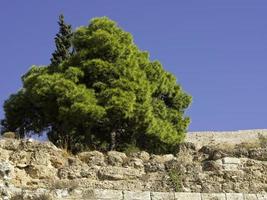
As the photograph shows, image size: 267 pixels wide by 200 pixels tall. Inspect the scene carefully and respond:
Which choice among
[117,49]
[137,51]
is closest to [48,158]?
[117,49]

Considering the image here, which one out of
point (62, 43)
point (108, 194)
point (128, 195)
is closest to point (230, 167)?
point (128, 195)

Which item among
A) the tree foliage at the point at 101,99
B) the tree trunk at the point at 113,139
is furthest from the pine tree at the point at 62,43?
the tree trunk at the point at 113,139

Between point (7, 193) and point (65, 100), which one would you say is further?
point (65, 100)

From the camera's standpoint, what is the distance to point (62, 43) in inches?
958

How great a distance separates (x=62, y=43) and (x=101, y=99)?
812 cm

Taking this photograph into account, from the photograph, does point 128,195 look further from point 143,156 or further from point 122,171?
point 143,156

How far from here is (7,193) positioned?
926 centimetres

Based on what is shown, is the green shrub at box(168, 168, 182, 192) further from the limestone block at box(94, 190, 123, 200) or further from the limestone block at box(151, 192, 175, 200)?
the limestone block at box(94, 190, 123, 200)

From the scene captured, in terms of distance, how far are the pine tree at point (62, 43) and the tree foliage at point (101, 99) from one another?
8.66 ft

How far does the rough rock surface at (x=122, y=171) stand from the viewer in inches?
389

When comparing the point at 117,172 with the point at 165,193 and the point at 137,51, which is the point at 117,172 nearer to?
the point at 165,193

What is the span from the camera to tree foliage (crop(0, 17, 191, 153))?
655 inches

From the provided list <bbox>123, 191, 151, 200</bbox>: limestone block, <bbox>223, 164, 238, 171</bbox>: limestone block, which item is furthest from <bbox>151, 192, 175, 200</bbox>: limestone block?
<bbox>223, 164, 238, 171</bbox>: limestone block

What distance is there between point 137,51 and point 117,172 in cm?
1019
